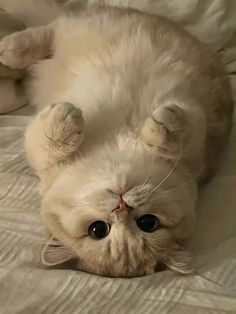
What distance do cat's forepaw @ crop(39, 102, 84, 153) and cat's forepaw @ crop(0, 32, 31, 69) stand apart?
0.48m

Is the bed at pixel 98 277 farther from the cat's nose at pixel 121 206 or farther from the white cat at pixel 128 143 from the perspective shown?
the cat's nose at pixel 121 206

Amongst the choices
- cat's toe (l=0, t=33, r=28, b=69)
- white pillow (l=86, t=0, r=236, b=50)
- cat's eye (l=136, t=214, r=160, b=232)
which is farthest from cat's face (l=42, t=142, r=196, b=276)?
white pillow (l=86, t=0, r=236, b=50)

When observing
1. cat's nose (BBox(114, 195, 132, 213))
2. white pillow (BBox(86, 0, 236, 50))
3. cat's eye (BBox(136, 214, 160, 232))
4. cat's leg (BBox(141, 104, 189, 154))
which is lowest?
cat's eye (BBox(136, 214, 160, 232))

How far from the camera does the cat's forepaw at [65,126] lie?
1351 millimetres

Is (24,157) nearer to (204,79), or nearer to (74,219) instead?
(74,219)

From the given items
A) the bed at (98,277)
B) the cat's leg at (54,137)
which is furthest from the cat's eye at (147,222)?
the cat's leg at (54,137)

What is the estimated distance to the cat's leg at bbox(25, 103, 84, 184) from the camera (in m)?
1.36

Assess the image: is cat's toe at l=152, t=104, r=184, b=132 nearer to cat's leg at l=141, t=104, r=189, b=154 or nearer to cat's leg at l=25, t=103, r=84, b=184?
cat's leg at l=141, t=104, r=189, b=154

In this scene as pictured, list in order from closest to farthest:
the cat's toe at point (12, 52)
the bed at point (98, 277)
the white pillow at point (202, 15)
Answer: the bed at point (98, 277), the cat's toe at point (12, 52), the white pillow at point (202, 15)

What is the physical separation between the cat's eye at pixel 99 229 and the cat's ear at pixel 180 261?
0.49 ft

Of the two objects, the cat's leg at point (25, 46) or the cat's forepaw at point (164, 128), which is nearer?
the cat's forepaw at point (164, 128)

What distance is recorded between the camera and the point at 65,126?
135 cm

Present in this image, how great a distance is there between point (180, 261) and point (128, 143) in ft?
0.94

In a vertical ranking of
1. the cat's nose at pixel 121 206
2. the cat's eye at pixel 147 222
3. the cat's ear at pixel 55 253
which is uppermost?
the cat's nose at pixel 121 206
